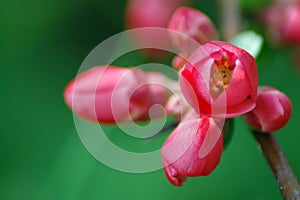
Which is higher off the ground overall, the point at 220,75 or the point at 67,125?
the point at 220,75

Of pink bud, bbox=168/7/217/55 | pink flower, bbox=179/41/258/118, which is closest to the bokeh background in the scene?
pink bud, bbox=168/7/217/55

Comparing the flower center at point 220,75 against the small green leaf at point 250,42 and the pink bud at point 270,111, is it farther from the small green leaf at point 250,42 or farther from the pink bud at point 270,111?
the small green leaf at point 250,42

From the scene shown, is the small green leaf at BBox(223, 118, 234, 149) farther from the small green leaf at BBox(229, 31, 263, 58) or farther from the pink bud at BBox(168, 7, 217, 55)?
the small green leaf at BBox(229, 31, 263, 58)

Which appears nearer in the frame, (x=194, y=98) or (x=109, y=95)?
(x=194, y=98)

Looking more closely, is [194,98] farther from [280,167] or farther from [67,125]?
[67,125]

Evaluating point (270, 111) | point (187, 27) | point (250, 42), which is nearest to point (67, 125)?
point (250, 42)

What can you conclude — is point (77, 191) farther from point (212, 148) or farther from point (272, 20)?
point (212, 148)

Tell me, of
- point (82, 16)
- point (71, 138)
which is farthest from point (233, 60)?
point (82, 16)
